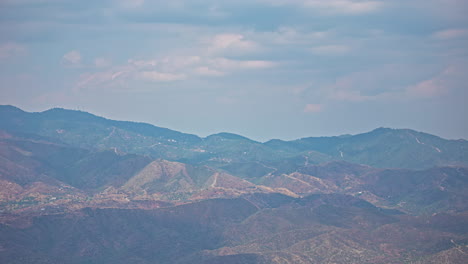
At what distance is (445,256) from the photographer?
199 meters

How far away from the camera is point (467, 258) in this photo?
635ft

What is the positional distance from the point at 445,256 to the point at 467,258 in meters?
7.39
